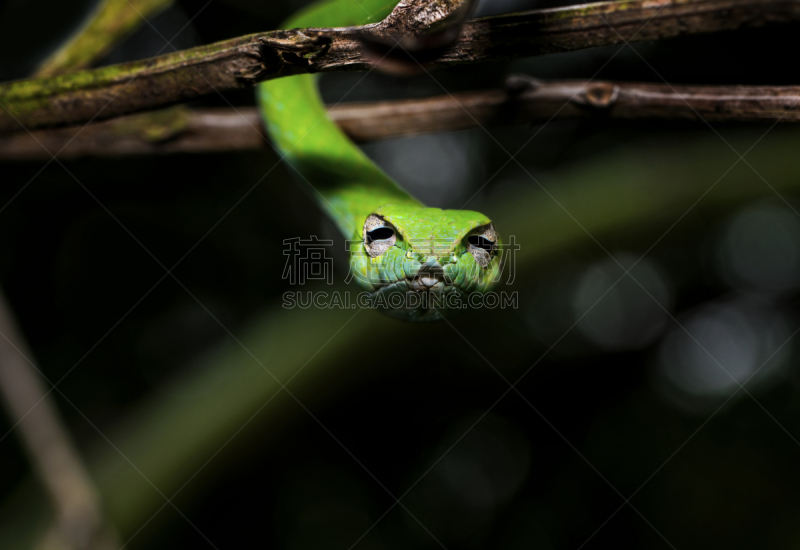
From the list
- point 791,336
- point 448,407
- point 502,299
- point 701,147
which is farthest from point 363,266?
point 791,336

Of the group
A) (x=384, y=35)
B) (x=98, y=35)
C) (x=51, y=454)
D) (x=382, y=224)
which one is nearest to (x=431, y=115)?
(x=382, y=224)

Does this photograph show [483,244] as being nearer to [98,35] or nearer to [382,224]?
[382,224]

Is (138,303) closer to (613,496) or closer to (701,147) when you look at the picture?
(613,496)

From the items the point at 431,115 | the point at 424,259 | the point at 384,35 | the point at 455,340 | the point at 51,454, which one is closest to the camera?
the point at 384,35

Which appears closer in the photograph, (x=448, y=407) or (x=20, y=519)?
(x=20, y=519)

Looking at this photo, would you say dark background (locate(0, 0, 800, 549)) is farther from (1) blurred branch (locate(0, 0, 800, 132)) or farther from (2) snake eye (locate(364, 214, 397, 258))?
(1) blurred branch (locate(0, 0, 800, 132))

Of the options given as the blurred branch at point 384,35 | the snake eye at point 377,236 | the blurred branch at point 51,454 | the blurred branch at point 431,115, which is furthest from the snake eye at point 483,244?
the blurred branch at point 51,454
